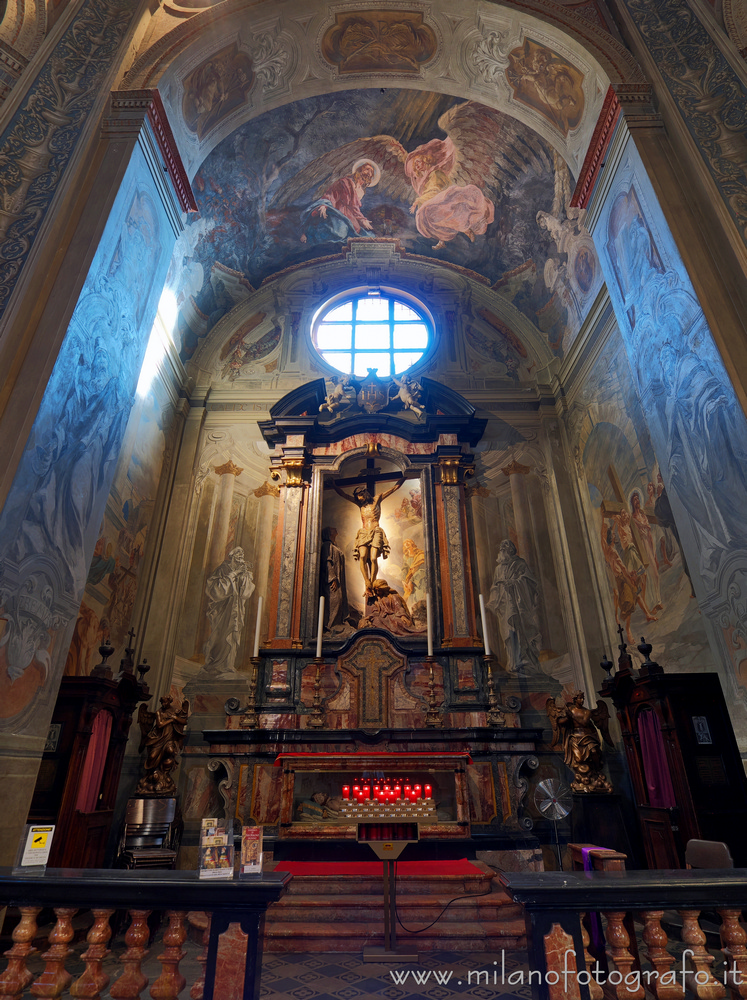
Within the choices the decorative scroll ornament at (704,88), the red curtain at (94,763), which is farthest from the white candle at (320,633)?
the decorative scroll ornament at (704,88)

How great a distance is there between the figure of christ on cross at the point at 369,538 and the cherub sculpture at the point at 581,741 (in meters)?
3.10

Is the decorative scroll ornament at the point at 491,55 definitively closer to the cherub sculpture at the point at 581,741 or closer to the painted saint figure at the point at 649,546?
the painted saint figure at the point at 649,546

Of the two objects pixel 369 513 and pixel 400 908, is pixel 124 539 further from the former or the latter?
pixel 400 908

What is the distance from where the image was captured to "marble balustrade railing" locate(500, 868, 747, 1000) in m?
2.41

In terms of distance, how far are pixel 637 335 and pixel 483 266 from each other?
5.98 meters

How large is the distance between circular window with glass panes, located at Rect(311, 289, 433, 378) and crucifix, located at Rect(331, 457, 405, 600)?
2.15 m

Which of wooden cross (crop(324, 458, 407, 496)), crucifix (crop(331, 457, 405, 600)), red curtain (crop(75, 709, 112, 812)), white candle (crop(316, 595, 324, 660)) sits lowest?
red curtain (crop(75, 709, 112, 812))

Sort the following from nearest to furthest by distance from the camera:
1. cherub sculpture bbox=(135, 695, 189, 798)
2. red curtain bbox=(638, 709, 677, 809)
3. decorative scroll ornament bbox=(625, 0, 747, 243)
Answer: decorative scroll ornament bbox=(625, 0, 747, 243), red curtain bbox=(638, 709, 677, 809), cherub sculpture bbox=(135, 695, 189, 798)

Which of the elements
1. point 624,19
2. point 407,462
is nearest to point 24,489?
point 407,462

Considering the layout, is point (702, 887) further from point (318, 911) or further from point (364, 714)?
point (364, 714)

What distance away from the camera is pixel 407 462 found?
9688 mm

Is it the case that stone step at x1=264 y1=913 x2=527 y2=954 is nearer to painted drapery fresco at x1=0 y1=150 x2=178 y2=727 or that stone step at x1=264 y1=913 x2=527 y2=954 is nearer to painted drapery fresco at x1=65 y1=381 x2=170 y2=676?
painted drapery fresco at x1=0 y1=150 x2=178 y2=727

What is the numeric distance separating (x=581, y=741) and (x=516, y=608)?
7.78ft

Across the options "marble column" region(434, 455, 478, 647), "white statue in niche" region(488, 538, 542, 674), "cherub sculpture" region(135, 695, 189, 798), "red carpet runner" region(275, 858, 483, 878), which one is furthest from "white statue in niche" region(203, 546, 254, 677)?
"white statue in niche" region(488, 538, 542, 674)
